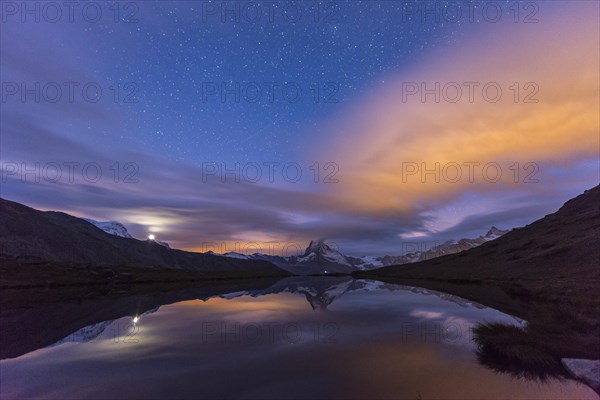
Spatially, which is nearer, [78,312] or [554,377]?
[554,377]

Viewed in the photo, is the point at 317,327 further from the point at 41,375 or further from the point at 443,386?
the point at 41,375

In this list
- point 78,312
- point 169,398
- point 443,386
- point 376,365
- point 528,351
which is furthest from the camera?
point 78,312

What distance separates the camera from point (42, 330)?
1057 inches

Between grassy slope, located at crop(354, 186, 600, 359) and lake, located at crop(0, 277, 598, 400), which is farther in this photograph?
grassy slope, located at crop(354, 186, 600, 359)

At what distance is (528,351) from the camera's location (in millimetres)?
18688

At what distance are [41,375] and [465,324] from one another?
2933 cm

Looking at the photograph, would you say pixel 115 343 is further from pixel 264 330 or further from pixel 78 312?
pixel 78 312

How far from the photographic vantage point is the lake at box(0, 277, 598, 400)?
13289 millimetres

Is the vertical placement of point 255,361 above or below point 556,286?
above

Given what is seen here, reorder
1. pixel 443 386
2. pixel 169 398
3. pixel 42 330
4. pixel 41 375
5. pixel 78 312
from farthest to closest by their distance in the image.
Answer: pixel 78 312, pixel 42 330, pixel 41 375, pixel 443 386, pixel 169 398

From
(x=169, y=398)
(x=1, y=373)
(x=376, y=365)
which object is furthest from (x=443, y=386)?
(x=1, y=373)

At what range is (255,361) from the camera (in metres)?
17.6

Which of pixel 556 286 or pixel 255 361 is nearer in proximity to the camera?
pixel 255 361

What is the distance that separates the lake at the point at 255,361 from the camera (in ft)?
43.6
